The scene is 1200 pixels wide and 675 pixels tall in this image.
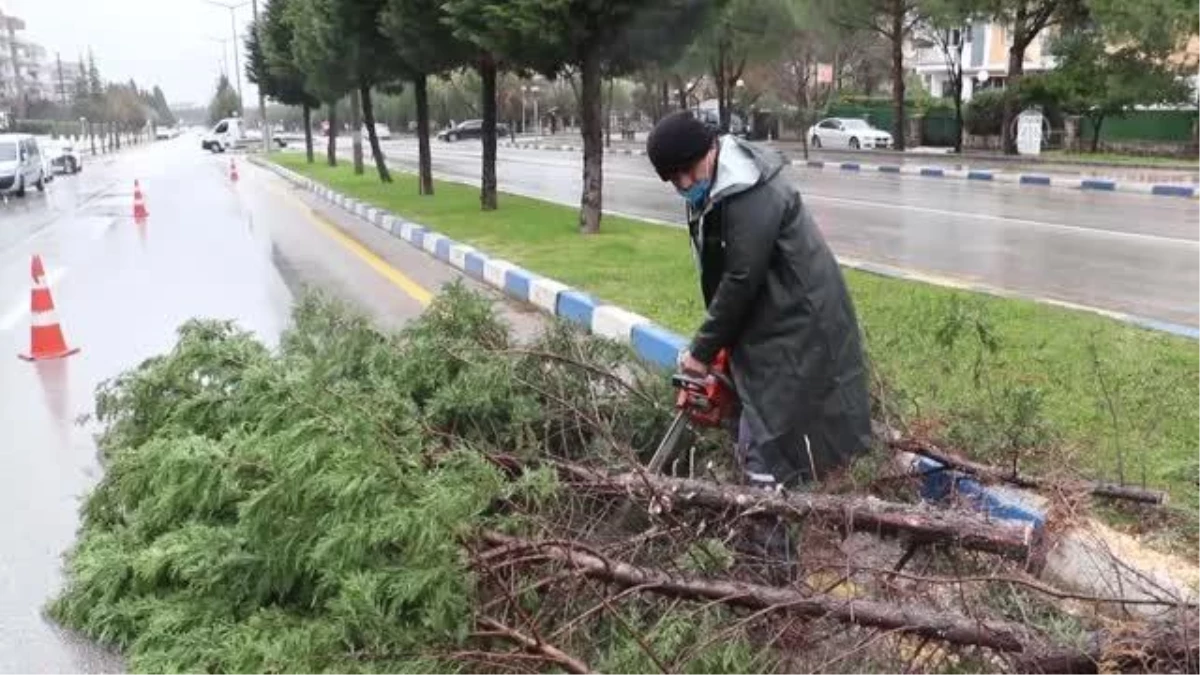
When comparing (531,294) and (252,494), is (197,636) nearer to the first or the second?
(252,494)

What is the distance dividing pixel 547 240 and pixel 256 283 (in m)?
3.49

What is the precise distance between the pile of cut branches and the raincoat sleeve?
0.54 meters

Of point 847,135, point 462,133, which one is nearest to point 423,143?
point 847,135

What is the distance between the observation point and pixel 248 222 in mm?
18609

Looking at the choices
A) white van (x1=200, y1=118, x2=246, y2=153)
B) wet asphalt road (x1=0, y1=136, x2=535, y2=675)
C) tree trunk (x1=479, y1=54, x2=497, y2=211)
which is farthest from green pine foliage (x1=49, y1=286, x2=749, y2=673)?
white van (x1=200, y1=118, x2=246, y2=153)

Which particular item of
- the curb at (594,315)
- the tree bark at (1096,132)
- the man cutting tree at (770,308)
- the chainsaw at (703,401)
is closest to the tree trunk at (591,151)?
the curb at (594,315)

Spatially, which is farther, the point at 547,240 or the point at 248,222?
the point at 248,222

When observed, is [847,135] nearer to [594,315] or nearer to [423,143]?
[423,143]

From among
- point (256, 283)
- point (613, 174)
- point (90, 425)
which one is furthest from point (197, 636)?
point (613, 174)

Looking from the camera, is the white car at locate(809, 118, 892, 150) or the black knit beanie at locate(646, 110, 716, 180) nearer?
the black knit beanie at locate(646, 110, 716, 180)

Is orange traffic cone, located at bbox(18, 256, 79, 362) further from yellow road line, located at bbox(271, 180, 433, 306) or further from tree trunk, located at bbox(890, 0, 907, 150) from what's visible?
tree trunk, located at bbox(890, 0, 907, 150)

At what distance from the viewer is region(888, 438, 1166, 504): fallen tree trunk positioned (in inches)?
133

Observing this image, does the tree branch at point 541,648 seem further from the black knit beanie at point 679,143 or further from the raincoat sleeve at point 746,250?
the black knit beanie at point 679,143

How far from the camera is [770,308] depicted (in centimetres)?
343
